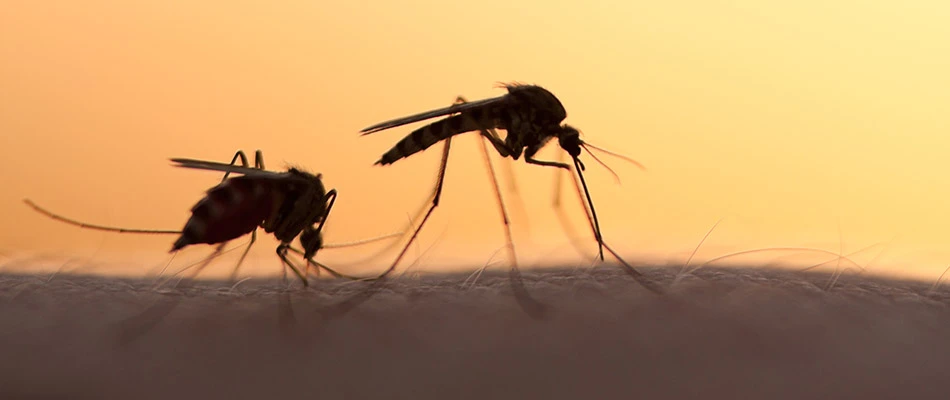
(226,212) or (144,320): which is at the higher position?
(226,212)

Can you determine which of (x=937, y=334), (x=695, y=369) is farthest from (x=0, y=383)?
(x=937, y=334)

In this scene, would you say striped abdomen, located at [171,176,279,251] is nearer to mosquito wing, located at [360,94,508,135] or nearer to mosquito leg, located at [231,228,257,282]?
mosquito leg, located at [231,228,257,282]

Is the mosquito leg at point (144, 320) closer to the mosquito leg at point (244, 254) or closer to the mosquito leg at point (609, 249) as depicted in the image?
the mosquito leg at point (244, 254)

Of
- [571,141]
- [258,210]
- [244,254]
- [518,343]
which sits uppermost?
[571,141]

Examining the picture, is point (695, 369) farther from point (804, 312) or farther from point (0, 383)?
point (0, 383)

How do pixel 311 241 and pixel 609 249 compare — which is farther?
pixel 311 241

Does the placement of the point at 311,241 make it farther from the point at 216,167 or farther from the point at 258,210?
the point at 216,167

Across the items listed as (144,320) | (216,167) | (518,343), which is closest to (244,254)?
(216,167)
